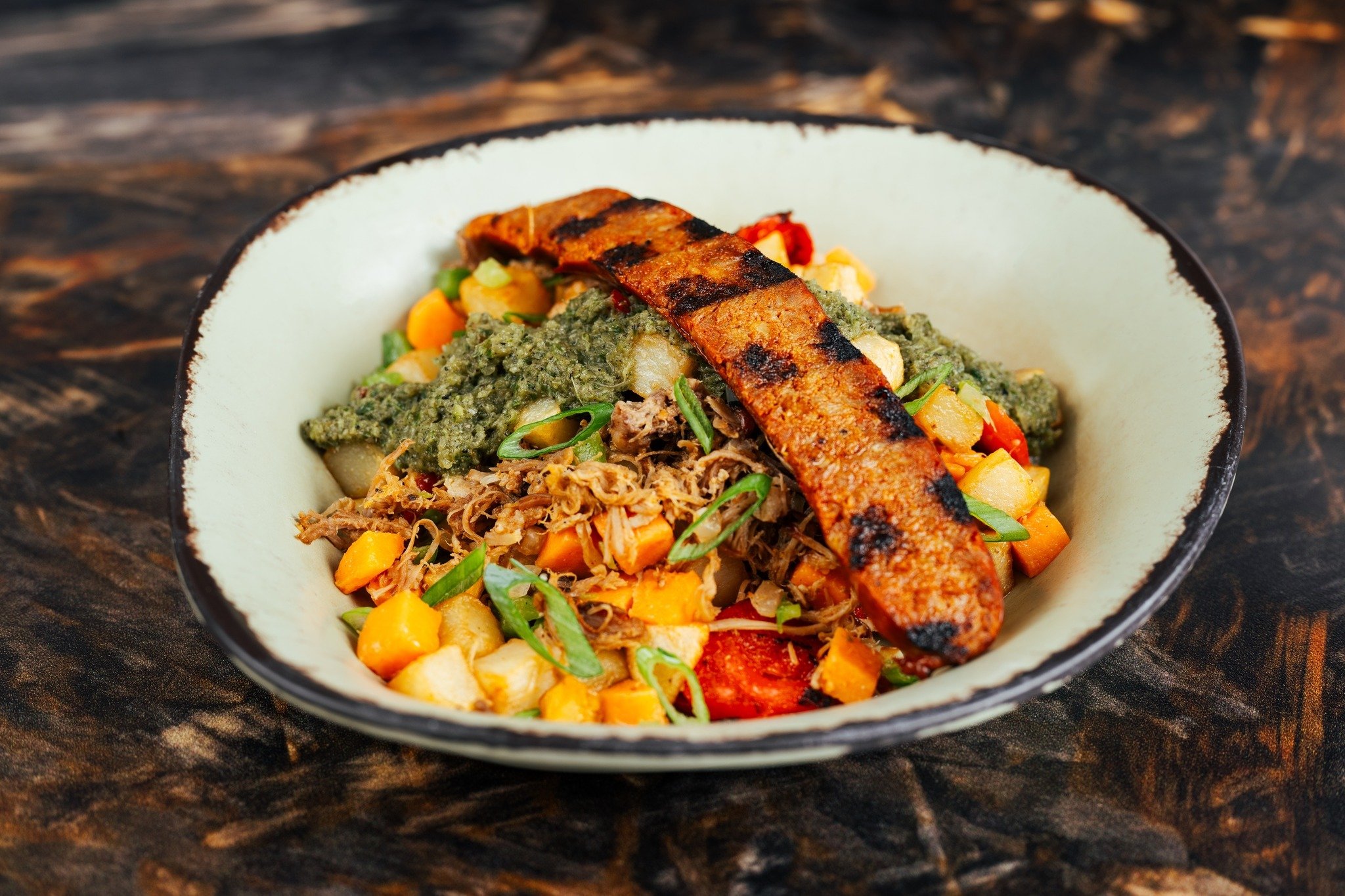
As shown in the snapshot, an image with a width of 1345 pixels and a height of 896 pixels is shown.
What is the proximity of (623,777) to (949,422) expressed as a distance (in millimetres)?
1525

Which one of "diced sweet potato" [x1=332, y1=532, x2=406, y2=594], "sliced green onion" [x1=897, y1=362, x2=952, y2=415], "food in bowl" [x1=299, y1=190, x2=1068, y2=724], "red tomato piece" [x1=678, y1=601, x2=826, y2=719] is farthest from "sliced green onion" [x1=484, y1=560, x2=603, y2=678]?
"sliced green onion" [x1=897, y1=362, x2=952, y2=415]

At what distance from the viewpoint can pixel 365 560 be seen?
3367 mm

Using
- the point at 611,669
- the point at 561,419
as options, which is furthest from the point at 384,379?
the point at 611,669

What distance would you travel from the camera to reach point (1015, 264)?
14.4ft

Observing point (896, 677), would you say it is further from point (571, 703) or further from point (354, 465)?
point (354, 465)

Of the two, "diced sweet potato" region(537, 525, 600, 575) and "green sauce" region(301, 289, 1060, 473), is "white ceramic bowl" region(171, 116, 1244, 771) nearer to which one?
"green sauce" region(301, 289, 1060, 473)

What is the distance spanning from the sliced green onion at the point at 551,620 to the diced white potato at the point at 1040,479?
1.60 metres

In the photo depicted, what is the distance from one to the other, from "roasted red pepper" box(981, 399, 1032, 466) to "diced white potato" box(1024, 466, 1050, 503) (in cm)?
7

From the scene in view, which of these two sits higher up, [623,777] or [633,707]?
[633,707]

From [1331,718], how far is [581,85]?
5541 mm

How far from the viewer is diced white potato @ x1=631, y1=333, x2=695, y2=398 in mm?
3521

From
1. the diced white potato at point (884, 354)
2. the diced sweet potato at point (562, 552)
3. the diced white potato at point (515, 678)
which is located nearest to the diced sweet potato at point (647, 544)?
the diced sweet potato at point (562, 552)

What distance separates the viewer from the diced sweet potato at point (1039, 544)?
11.3ft

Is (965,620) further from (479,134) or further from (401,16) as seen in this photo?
(401,16)
